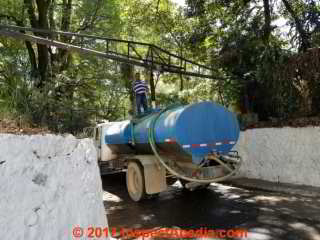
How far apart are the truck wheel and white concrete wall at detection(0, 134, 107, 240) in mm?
4786

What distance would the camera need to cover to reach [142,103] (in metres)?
11.2

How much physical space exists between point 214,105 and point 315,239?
160 inches

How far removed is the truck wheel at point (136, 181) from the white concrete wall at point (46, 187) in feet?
15.7

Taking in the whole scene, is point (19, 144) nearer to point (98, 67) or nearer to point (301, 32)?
point (301, 32)

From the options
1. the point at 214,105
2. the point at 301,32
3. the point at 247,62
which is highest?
the point at 301,32

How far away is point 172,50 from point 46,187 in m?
21.3

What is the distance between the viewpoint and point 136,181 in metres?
10.0

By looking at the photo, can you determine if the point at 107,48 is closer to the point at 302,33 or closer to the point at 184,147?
the point at 184,147

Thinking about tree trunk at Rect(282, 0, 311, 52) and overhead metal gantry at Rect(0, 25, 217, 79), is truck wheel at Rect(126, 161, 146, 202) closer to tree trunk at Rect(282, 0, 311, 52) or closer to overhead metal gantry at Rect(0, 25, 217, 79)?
overhead metal gantry at Rect(0, 25, 217, 79)

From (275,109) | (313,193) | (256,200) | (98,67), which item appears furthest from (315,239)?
(98,67)

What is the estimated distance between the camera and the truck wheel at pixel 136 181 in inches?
378

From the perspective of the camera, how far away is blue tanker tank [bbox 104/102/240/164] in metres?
8.17

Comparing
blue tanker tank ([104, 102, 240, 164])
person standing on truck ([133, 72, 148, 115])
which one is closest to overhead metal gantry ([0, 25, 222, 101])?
person standing on truck ([133, 72, 148, 115])

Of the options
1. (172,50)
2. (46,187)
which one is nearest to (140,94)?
(46,187)
